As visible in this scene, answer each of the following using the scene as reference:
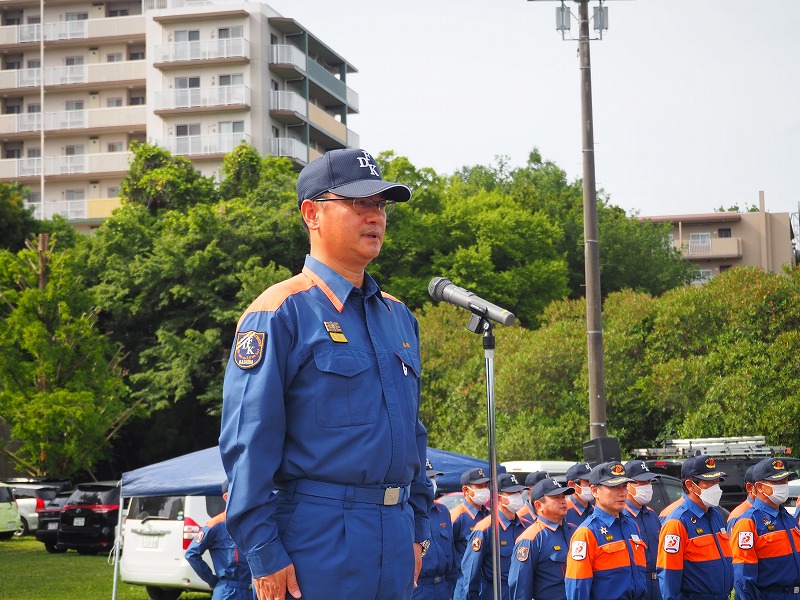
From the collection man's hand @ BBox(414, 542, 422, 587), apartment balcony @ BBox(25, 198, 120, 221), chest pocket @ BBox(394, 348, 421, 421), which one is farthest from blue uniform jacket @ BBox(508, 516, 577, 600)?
apartment balcony @ BBox(25, 198, 120, 221)

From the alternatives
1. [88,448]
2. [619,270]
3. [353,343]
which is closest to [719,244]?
[619,270]

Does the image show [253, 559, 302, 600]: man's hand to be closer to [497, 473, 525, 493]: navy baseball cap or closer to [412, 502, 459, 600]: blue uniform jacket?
[412, 502, 459, 600]: blue uniform jacket

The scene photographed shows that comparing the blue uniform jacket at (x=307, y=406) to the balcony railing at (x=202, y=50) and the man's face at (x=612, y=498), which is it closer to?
the man's face at (x=612, y=498)

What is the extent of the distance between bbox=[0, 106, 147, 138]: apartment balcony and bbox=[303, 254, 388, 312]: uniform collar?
61076 millimetres

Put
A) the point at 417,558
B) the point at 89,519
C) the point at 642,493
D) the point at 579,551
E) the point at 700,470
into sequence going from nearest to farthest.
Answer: the point at 417,558
the point at 579,551
the point at 700,470
the point at 642,493
the point at 89,519

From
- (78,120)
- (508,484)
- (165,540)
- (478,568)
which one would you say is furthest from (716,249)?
(478,568)

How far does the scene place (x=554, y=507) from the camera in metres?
10.7

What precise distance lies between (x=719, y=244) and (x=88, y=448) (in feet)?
183

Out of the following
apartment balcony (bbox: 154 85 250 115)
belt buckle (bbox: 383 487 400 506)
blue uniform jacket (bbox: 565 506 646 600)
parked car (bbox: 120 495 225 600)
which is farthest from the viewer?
apartment balcony (bbox: 154 85 250 115)

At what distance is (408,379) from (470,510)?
9.26 metres

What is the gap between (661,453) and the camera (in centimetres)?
1969

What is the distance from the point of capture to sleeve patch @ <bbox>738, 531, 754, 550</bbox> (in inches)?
417

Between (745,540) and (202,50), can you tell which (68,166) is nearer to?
(202,50)

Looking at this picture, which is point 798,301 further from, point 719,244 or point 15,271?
point 719,244
